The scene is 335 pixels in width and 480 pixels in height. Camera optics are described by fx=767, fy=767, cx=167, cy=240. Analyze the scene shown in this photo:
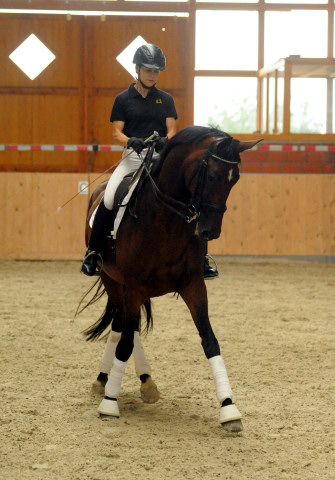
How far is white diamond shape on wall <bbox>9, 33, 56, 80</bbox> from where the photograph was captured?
12789 millimetres

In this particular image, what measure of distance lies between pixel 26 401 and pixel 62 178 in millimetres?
7565

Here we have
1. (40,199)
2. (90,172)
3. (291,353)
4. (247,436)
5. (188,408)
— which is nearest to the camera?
(247,436)

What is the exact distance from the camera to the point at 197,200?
3641 millimetres

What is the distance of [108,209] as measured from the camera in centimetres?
440

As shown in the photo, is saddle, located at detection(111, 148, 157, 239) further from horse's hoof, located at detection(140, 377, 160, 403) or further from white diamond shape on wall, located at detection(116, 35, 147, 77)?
white diamond shape on wall, located at detection(116, 35, 147, 77)

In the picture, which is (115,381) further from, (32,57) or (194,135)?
(32,57)

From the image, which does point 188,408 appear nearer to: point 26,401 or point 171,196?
point 26,401

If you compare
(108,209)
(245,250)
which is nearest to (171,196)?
(108,209)

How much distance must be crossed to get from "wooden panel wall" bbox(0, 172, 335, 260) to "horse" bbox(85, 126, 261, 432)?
292 inches

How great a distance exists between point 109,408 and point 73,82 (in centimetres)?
958

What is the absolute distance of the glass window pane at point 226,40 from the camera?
1266 centimetres

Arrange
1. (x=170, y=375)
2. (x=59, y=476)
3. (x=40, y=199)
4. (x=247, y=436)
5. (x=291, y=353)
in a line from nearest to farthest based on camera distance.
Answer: (x=59, y=476), (x=247, y=436), (x=170, y=375), (x=291, y=353), (x=40, y=199)

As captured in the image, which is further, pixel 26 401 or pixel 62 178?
pixel 62 178

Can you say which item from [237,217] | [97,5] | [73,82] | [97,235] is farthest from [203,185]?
[97,5]
